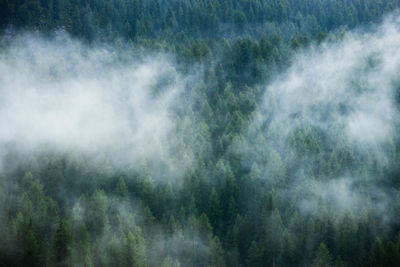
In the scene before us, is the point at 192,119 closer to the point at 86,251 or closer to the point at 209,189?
the point at 209,189

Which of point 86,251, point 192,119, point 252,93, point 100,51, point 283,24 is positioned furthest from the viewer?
point 283,24

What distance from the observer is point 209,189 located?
64.7 meters

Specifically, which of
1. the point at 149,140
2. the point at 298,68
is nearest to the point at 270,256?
the point at 149,140

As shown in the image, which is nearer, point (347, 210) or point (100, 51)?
point (347, 210)

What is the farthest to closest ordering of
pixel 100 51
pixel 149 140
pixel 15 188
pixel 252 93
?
pixel 100 51
pixel 252 93
pixel 149 140
pixel 15 188

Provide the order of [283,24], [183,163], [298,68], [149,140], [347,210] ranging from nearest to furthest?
[347,210]
[183,163]
[149,140]
[298,68]
[283,24]

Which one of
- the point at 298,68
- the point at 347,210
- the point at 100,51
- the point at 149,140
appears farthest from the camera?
the point at 100,51

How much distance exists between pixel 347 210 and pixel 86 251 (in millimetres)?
35265

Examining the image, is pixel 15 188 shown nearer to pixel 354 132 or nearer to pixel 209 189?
pixel 209 189

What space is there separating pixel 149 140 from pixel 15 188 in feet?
78.3

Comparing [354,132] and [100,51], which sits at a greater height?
[100,51]

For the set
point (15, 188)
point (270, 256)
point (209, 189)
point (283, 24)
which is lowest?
point (270, 256)

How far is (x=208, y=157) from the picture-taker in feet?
236

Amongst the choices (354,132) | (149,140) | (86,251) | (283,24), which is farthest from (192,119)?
(283,24)
